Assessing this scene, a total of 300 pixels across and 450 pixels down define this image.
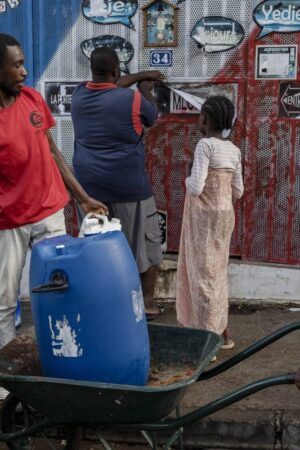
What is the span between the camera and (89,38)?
5332 mm

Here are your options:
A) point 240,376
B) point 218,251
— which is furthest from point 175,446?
point 218,251

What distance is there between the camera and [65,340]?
2.64 meters

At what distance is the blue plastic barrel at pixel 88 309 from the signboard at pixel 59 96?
9.33 ft

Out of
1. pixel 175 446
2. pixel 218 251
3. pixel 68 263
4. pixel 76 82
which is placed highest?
pixel 76 82

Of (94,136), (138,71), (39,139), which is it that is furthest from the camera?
(138,71)

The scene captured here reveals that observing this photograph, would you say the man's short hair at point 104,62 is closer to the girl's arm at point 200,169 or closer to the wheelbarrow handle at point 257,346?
the girl's arm at point 200,169

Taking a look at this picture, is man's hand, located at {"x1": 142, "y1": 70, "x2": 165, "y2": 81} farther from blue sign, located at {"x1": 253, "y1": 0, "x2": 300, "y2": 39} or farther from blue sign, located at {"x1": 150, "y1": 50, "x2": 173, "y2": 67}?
blue sign, located at {"x1": 253, "y1": 0, "x2": 300, "y2": 39}

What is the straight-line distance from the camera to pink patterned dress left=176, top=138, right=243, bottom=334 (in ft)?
14.0

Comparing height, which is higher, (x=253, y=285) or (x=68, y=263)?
(x=68, y=263)

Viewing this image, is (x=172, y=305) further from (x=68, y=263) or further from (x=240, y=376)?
(x=68, y=263)

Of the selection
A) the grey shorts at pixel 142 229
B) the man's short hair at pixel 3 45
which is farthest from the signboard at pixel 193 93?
the man's short hair at pixel 3 45

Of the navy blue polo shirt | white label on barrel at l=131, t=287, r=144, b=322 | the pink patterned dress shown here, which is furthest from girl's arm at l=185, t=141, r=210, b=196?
white label on barrel at l=131, t=287, r=144, b=322

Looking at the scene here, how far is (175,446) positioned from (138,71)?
8.59ft

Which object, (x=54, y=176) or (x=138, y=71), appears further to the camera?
(x=138, y=71)
